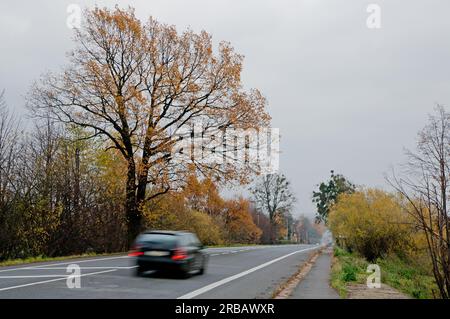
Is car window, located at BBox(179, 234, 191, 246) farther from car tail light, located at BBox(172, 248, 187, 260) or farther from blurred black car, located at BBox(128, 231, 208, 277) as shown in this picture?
car tail light, located at BBox(172, 248, 187, 260)

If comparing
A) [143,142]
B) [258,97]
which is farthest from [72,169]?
[258,97]

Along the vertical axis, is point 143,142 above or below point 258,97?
Result: below

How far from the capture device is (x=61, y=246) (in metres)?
27.6

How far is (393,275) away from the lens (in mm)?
22406

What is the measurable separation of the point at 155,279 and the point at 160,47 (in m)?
20.1

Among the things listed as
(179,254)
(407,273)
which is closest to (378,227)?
(407,273)

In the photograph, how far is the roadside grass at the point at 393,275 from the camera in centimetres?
1471

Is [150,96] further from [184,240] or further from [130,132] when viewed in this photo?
[184,240]

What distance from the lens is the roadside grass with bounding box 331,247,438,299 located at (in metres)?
14.7

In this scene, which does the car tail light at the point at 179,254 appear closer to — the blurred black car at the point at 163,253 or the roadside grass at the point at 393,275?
the blurred black car at the point at 163,253

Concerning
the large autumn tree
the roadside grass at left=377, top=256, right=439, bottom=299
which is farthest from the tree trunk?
the roadside grass at left=377, top=256, right=439, bottom=299

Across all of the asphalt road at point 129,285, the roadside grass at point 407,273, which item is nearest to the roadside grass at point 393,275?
the roadside grass at point 407,273
